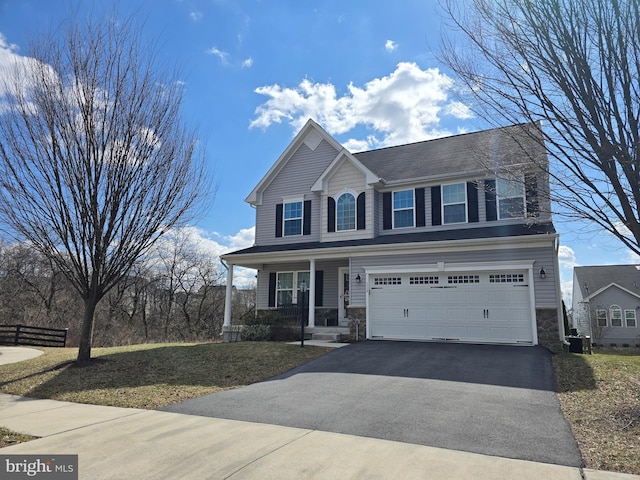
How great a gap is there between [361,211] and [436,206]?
2.85 m

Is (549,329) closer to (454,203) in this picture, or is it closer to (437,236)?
A: (437,236)

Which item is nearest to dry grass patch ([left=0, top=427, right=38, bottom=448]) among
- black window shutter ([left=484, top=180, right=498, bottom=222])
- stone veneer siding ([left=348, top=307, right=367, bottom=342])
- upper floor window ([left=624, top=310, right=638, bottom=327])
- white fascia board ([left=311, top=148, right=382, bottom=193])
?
stone veneer siding ([left=348, top=307, right=367, bottom=342])

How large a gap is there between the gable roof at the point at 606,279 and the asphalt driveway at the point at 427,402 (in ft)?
82.5

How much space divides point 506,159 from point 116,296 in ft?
102

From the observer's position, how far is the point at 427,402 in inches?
273

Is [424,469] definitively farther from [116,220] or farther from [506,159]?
[116,220]

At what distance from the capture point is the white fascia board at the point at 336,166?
16.2 meters

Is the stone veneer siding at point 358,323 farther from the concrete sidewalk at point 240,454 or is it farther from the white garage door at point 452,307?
the concrete sidewalk at point 240,454

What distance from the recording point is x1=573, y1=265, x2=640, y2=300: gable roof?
30.8 meters

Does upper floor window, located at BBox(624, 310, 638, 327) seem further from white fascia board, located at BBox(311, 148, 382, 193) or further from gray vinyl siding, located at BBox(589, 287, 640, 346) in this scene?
white fascia board, located at BBox(311, 148, 382, 193)

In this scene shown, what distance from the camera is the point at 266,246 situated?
18.4m

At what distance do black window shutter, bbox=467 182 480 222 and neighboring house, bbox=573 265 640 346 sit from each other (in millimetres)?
19653

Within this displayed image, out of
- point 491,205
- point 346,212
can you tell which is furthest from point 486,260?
point 346,212

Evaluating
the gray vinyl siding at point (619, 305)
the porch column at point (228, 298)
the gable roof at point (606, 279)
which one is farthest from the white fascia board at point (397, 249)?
the gable roof at point (606, 279)
